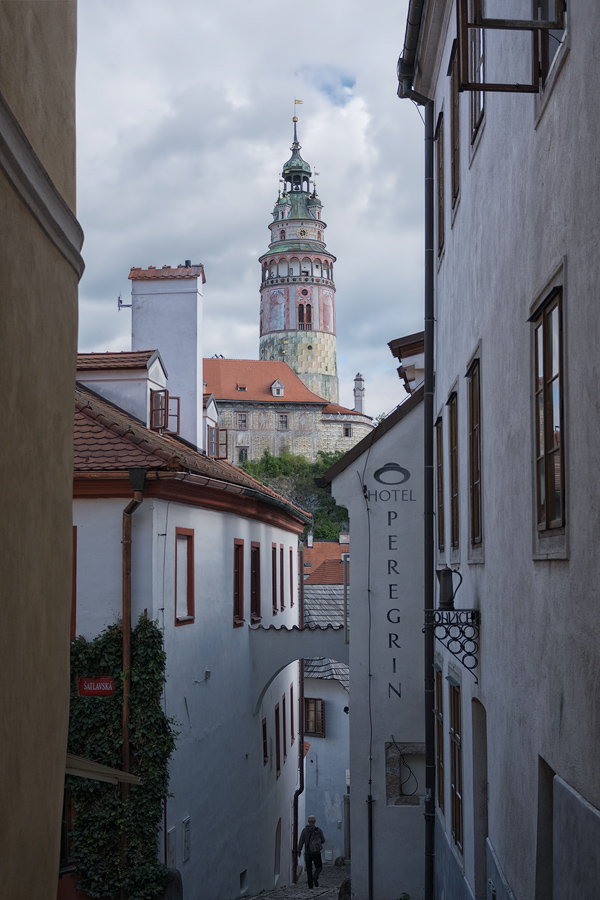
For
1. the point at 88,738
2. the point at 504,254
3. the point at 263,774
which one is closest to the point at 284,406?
the point at 263,774

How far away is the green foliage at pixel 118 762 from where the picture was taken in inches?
523

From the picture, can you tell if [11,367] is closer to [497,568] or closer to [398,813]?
[497,568]

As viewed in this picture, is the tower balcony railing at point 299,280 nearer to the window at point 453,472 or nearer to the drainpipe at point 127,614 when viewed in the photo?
the drainpipe at point 127,614

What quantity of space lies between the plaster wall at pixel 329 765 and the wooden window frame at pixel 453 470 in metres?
26.7

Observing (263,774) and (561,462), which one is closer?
(561,462)

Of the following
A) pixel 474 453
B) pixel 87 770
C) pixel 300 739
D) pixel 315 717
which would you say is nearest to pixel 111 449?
pixel 87 770

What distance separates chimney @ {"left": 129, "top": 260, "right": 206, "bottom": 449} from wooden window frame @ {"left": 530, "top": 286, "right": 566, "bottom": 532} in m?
15.4

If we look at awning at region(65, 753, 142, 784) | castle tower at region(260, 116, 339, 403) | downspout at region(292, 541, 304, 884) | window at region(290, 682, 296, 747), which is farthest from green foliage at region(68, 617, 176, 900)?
castle tower at region(260, 116, 339, 403)

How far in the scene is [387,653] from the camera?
48.6ft

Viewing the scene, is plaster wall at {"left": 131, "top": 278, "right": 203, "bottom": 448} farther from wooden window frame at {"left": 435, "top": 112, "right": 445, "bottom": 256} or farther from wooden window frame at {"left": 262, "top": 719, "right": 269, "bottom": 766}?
wooden window frame at {"left": 435, "top": 112, "right": 445, "bottom": 256}

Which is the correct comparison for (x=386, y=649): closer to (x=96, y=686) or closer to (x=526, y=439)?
(x=96, y=686)

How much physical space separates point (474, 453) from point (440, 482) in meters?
3.40

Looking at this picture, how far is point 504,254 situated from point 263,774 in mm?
15264

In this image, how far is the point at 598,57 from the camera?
441 centimetres
